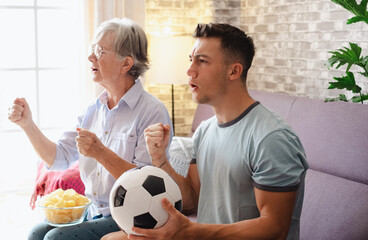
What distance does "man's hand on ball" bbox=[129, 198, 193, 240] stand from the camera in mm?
1492

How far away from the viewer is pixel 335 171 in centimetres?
257

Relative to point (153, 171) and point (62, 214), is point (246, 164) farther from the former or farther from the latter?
point (62, 214)

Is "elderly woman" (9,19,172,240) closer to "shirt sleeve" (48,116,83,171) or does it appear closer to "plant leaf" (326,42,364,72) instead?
"shirt sleeve" (48,116,83,171)

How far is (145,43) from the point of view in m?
2.35

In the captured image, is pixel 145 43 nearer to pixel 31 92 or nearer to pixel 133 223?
pixel 133 223

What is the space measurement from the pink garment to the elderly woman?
80cm

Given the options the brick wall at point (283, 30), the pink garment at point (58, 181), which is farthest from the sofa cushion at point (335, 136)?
the pink garment at point (58, 181)

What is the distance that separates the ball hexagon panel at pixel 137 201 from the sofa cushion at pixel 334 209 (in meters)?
1.18

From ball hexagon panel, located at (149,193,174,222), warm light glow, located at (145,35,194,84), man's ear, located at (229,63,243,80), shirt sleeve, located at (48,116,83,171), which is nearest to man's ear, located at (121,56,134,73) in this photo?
shirt sleeve, located at (48,116,83,171)

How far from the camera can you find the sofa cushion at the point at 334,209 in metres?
2.28

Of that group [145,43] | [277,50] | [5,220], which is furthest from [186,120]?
[145,43]

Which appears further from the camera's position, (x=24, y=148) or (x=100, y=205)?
(x=24, y=148)

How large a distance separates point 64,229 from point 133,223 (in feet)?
2.27

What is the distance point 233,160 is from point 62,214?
0.81m
